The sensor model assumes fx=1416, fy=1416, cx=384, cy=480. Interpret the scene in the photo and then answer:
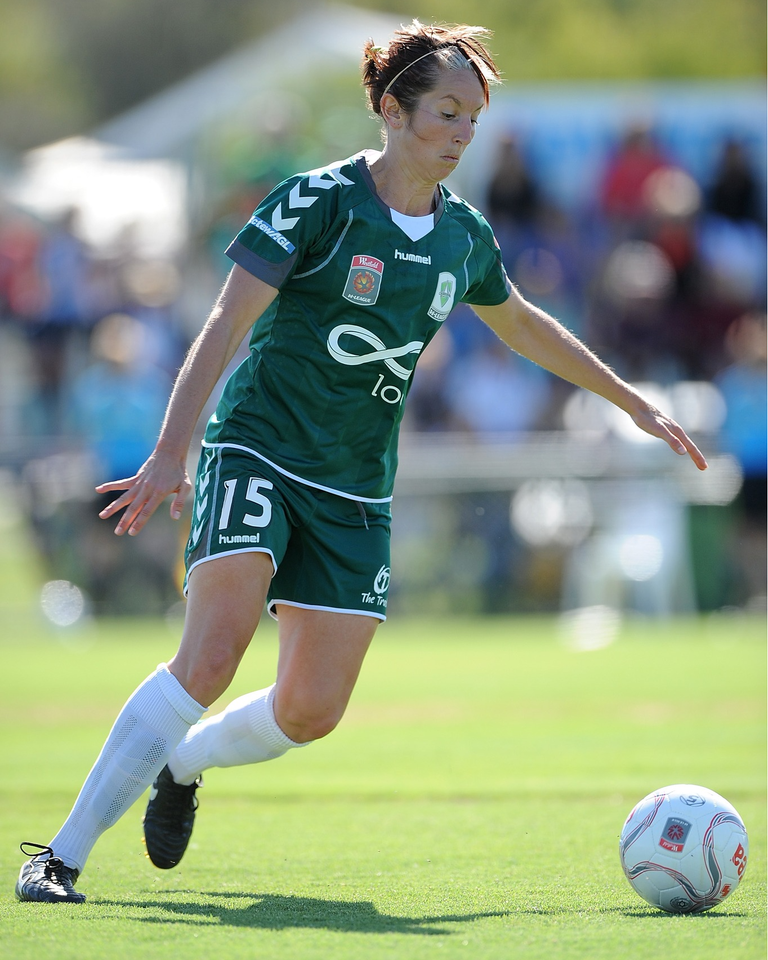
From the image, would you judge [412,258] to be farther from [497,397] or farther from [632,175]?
[632,175]

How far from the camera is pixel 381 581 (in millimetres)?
5191

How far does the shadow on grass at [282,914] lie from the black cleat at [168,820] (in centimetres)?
37

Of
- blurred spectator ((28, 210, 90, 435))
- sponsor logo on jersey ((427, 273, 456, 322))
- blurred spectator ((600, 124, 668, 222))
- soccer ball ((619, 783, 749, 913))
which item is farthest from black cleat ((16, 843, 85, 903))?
blurred spectator ((600, 124, 668, 222))

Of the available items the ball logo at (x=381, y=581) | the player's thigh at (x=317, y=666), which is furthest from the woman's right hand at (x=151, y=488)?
the ball logo at (x=381, y=581)

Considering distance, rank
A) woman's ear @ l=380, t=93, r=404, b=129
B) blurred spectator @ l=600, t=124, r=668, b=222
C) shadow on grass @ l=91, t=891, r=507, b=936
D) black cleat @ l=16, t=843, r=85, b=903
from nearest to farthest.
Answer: shadow on grass @ l=91, t=891, r=507, b=936, black cleat @ l=16, t=843, r=85, b=903, woman's ear @ l=380, t=93, r=404, b=129, blurred spectator @ l=600, t=124, r=668, b=222

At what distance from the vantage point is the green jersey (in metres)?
A: 4.88

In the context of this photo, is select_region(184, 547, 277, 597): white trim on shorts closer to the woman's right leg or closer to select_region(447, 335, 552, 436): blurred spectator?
the woman's right leg

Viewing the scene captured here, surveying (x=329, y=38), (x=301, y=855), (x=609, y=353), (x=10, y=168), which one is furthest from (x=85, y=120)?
(x=301, y=855)

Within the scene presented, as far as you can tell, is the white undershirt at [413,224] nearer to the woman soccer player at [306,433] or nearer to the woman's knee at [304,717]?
the woman soccer player at [306,433]

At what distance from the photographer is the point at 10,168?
2530cm

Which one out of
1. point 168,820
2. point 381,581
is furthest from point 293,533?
point 168,820

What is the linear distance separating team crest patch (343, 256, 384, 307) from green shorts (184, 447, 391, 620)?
26.1 inches

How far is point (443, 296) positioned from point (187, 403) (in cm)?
112

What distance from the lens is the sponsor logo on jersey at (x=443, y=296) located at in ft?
16.6
